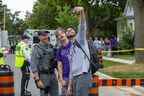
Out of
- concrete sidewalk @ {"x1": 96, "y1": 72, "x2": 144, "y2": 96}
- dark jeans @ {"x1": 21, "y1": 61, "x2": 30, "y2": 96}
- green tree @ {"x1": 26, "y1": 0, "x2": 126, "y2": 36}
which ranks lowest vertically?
concrete sidewalk @ {"x1": 96, "y1": 72, "x2": 144, "y2": 96}

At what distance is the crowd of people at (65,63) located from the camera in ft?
29.0

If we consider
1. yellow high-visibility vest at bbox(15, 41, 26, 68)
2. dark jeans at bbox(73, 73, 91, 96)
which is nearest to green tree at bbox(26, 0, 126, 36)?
yellow high-visibility vest at bbox(15, 41, 26, 68)

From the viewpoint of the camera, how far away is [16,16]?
16038 centimetres

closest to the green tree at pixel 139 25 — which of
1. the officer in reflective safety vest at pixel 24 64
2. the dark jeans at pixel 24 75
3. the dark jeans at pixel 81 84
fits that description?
the officer in reflective safety vest at pixel 24 64

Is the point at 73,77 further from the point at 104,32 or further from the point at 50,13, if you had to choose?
the point at 50,13

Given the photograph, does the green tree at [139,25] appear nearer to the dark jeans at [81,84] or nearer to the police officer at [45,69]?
the police officer at [45,69]

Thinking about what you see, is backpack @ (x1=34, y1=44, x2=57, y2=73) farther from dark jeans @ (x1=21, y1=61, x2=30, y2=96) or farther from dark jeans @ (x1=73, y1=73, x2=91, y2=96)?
dark jeans @ (x1=21, y1=61, x2=30, y2=96)

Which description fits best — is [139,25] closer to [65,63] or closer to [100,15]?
[65,63]

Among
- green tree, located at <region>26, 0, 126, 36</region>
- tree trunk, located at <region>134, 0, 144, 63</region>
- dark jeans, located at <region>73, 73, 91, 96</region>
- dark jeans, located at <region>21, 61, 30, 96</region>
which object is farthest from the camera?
green tree, located at <region>26, 0, 126, 36</region>

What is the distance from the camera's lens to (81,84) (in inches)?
348

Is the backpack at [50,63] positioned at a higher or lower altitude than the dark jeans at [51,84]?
higher

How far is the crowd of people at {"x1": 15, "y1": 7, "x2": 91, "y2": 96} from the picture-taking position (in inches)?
348

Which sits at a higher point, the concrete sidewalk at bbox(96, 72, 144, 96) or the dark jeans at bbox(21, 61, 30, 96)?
the dark jeans at bbox(21, 61, 30, 96)

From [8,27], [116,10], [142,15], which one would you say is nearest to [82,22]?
[142,15]
